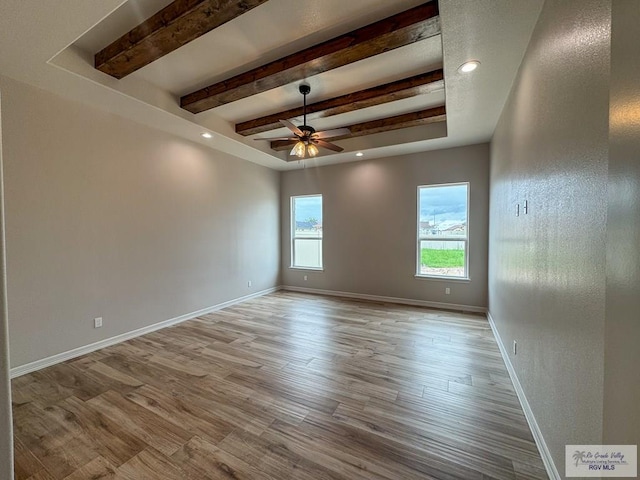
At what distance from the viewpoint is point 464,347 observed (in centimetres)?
314

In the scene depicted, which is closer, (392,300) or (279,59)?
(279,59)

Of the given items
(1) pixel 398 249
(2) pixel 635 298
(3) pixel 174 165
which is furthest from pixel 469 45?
(3) pixel 174 165

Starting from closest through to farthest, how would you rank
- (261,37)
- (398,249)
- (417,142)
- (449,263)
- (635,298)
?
(635,298), (261,37), (417,142), (449,263), (398,249)

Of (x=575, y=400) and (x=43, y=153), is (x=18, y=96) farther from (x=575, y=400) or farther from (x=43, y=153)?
(x=575, y=400)

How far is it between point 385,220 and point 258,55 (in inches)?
138

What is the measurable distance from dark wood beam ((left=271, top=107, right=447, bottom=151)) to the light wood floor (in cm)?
278

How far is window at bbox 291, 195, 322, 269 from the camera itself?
19.8ft

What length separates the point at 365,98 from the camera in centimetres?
327

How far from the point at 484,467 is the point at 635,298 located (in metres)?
1.36

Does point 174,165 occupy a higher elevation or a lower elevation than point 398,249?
higher

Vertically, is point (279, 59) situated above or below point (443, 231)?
above

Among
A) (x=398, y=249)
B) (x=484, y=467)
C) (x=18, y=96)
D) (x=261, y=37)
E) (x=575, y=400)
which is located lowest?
(x=484, y=467)

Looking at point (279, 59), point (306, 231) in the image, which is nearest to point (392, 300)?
point (306, 231)

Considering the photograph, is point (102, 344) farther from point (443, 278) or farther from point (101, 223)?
point (443, 278)
